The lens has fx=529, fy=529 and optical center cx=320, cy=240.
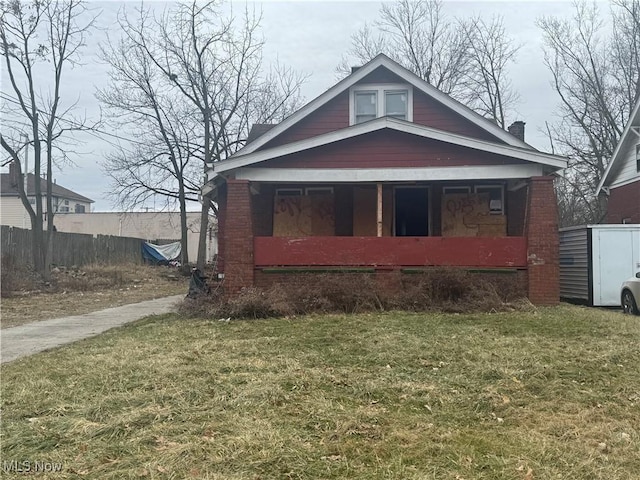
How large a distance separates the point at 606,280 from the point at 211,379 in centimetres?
1171

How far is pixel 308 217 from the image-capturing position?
51.2 ft

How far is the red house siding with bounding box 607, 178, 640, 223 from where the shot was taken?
1919 centimetres

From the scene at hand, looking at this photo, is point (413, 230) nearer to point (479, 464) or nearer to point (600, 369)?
point (600, 369)

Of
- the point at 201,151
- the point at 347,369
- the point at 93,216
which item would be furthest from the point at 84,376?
the point at 93,216

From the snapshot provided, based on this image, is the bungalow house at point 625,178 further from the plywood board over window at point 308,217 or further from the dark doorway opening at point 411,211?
the plywood board over window at point 308,217

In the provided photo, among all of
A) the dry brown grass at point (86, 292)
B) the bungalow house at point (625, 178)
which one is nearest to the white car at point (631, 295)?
the bungalow house at point (625, 178)

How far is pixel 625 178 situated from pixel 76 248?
24.5 meters

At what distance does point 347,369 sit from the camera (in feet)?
20.4

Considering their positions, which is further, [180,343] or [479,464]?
[180,343]

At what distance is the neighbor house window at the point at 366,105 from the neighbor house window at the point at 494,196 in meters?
3.82

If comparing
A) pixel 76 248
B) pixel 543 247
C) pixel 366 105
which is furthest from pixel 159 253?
pixel 543 247

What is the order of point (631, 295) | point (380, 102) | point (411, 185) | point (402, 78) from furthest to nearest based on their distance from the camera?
point (380, 102) < point (402, 78) < point (411, 185) < point (631, 295)

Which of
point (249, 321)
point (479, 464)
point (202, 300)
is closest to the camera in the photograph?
point (479, 464)

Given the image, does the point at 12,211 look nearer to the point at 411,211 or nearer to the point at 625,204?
the point at 411,211
